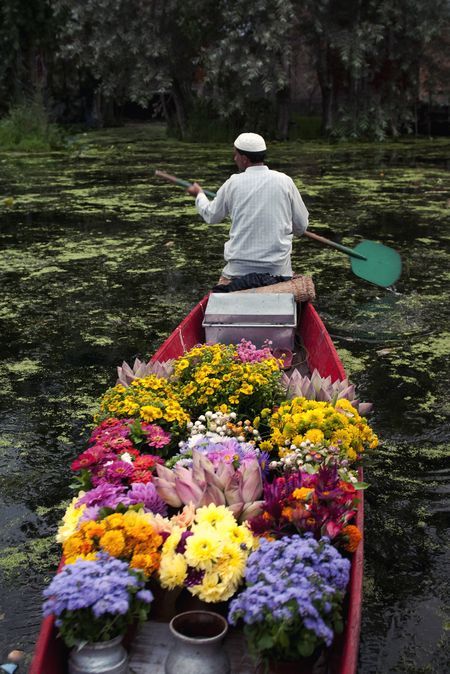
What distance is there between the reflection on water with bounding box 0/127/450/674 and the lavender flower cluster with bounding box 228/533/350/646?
84cm

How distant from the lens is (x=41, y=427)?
4.83 meters

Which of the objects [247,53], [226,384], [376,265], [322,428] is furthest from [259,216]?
[247,53]

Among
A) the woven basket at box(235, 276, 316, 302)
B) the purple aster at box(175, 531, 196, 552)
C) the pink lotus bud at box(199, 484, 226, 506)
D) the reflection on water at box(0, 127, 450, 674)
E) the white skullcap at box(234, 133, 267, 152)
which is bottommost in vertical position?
the reflection on water at box(0, 127, 450, 674)

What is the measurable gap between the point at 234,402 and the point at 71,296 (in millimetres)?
4269

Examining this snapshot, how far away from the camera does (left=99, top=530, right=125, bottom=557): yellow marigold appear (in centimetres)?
225

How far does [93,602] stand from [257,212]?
11.2 feet

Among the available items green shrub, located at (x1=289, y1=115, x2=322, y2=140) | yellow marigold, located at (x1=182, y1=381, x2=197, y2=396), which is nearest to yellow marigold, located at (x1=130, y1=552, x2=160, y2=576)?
yellow marigold, located at (x1=182, y1=381, x2=197, y2=396)

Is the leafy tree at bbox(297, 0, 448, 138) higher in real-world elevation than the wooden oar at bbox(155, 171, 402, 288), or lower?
higher

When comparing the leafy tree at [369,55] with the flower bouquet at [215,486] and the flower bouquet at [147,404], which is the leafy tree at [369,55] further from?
the flower bouquet at [215,486]

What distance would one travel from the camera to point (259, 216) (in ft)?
16.8

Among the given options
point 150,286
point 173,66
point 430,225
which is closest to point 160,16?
point 173,66

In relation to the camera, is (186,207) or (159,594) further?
(186,207)

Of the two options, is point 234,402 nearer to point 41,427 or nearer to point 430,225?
point 41,427

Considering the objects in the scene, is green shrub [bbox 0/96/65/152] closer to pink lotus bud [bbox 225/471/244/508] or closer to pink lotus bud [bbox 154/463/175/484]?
pink lotus bud [bbox 154/463/175/484]
